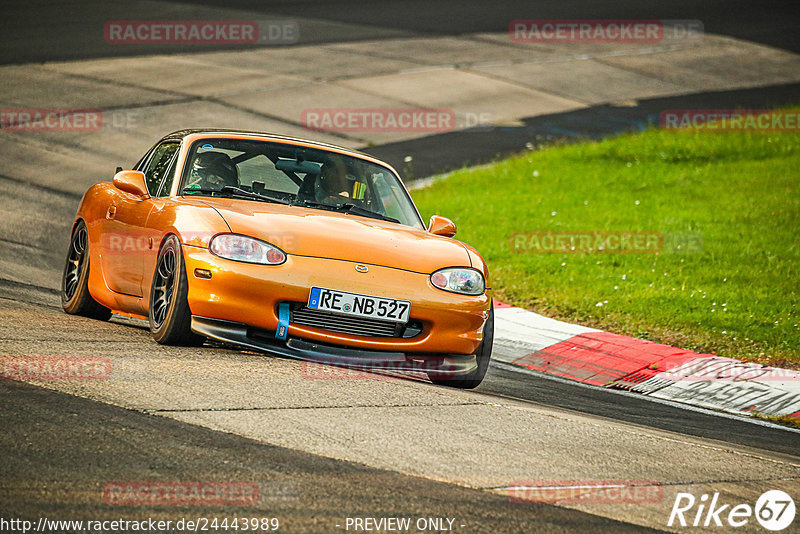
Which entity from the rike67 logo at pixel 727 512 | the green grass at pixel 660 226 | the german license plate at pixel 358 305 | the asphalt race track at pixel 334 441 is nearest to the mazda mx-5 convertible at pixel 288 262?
the german license plate at pixel 358 305

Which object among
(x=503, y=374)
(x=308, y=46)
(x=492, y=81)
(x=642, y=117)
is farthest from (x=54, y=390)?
(x=308, y=46)

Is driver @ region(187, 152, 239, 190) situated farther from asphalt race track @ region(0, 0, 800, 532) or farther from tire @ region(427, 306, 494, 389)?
tire @ region(427, 306, 494, 389)

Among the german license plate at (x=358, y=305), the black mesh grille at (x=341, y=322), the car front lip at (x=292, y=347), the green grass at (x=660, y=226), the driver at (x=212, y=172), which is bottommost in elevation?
the green grass at (x=660, y=226)

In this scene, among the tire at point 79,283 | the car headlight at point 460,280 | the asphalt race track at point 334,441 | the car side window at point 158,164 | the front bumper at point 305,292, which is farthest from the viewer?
the tire at point 79,283

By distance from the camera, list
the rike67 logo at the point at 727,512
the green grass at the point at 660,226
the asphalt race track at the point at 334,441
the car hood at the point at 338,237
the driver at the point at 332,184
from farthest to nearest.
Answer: the green grass at the point at 660,226
the driver at the point at 332,184
the car hood at the point at 338,237
the rike67 logo at the point at 727,512
the asphalt race track at the point at 334,441

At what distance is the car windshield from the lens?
296 inches

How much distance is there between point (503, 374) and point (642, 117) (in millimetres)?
14983

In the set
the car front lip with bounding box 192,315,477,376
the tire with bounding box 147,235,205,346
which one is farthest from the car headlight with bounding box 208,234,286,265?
the car front lip with bounding box 192,315,477,376

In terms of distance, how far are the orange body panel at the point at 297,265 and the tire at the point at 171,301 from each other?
0.25 ft

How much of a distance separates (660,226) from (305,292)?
837 cm

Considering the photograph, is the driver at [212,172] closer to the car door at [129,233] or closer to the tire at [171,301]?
the car door at [129,233]

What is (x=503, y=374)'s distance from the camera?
852 centimetres

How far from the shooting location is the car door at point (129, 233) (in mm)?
7309

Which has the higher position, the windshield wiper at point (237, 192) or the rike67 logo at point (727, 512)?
the windshield wiper at point (237, 192)
